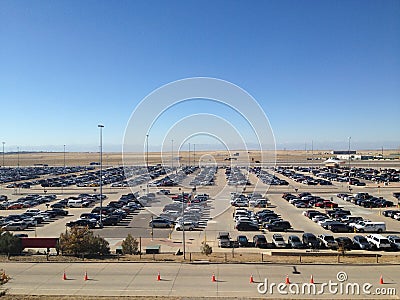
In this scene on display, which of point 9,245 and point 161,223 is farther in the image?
point 161,223

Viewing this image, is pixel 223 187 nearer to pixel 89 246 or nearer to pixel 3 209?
pixel 3 209

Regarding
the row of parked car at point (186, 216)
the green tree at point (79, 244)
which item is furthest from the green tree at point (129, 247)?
the row of parked car at point (186, 216)

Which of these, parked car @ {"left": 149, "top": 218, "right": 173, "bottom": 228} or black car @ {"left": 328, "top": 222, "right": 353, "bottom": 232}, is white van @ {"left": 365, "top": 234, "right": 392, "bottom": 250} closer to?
black car @ {"left": 328, "top": 222, "right": 353, "bottom": 232}

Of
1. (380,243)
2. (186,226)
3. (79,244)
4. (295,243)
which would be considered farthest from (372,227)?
(79,244)

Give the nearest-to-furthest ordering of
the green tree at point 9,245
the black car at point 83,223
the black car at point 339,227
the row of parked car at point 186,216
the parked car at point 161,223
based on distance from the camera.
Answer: the green tree at point 9,245 → the black car at point 339,227 → the row of parked car at point 186,216 → the parked car at point 161,223 → the black car at point 83,223

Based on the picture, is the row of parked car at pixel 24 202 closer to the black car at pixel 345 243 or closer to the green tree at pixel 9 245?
the green tree at pixel 9 245

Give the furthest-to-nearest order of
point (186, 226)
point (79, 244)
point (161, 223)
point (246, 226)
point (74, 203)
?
point (74, 203) → point (161, 223) → point (186, 226) → point (246, 226) → point (79, 244)

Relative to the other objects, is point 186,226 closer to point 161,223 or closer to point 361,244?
point 161,223
